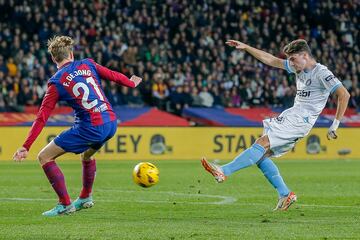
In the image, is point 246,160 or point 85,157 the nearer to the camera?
point 246,160

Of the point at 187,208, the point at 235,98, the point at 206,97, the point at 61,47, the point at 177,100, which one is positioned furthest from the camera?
the point at 235,98

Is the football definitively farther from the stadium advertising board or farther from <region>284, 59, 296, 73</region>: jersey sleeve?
the stadium advertising board

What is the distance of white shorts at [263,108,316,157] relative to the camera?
12.0m

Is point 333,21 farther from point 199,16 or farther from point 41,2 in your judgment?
point 41,2

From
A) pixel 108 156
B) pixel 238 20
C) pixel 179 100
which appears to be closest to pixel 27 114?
pixel 108 156

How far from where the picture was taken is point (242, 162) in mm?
11727

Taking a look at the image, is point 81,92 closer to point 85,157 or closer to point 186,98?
point 85,157

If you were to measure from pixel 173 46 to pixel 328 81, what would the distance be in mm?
21098

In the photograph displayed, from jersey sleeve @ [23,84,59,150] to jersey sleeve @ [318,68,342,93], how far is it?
334 centimetres

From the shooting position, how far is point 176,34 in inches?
1297

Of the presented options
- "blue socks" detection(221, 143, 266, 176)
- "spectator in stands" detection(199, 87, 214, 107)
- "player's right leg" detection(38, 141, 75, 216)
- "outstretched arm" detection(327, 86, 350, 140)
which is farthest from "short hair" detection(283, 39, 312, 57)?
"spectator in stands" detection(199, 87, 214, 107)

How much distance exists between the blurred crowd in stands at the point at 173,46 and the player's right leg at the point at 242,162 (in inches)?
653

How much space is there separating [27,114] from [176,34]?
7.62 m

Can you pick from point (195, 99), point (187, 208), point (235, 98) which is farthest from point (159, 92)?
point (187, 208)
